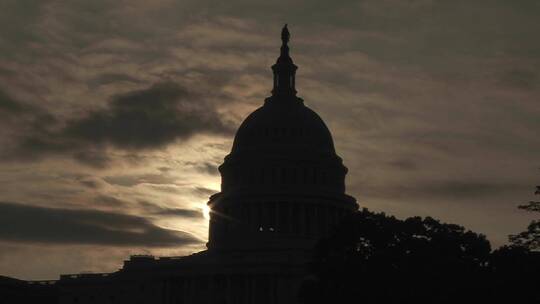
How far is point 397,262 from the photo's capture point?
8131 cm

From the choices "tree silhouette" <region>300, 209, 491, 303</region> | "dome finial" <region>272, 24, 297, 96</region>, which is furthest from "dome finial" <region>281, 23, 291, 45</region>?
"tree silhouette" <region>300, 209, 491, 303</region>

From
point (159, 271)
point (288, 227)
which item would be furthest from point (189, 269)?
point (288, 227)

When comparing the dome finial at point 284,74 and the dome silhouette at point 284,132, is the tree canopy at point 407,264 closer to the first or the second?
the dome silhouette at point 284,132

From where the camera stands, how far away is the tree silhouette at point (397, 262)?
7669cm

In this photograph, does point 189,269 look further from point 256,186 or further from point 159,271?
point 256,186

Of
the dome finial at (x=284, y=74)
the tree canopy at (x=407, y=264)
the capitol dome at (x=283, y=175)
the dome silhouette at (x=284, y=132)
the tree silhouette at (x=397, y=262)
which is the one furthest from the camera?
the dome finial at (x=284, y=74)

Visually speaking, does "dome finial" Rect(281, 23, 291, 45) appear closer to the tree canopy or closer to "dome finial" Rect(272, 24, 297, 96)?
"dome finial" Rect(272, 24, 297, 96)

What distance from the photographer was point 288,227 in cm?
14575

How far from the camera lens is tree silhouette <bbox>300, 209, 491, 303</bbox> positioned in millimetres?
76688

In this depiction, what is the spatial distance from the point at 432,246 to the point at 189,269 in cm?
5331

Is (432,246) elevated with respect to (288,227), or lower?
lower

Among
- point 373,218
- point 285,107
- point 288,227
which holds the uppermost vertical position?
point 285,107

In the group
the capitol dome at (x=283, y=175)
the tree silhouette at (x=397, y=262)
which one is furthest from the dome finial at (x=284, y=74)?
the tree silhouette at (x=397, y=262)

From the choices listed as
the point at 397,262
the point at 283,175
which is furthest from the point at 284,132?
the point at 397,262
